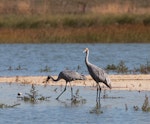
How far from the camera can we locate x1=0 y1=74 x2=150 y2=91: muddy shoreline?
18.8 m

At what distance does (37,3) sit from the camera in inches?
2223

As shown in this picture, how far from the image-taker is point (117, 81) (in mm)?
19828

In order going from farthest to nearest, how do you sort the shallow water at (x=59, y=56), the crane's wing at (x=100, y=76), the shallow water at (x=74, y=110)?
the shallow water at (x=59, y=56) → the crane's wing at (x=100, y=76) → the shallow water at (x=74, y=110)

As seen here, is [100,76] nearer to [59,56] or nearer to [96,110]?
[96,110]

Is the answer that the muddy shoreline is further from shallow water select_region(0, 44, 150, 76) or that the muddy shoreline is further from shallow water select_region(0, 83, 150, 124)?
shallow water select_region(0, 44, 150, 76)

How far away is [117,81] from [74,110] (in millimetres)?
4114

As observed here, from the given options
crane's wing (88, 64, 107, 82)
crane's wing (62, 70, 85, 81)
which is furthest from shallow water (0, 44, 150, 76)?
crane's wing (88, 64, 107, 82)

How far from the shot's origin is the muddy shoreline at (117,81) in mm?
18828

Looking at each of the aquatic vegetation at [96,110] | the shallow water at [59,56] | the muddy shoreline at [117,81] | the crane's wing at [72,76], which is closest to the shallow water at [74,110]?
the aquatic vegetation at [96,110]

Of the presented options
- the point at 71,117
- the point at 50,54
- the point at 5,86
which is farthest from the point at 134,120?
the point at 50,54

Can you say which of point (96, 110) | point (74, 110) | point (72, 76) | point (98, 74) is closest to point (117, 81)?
point (72, 76)

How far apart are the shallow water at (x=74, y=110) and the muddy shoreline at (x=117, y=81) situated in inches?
30.3

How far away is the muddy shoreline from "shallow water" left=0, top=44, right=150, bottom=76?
1949mm

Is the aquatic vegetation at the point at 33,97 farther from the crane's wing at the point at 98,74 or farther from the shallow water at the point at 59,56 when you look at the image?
the shallow water at the point at 59,56
